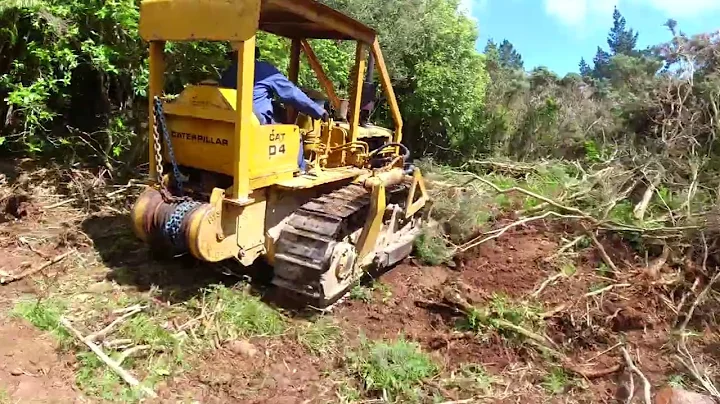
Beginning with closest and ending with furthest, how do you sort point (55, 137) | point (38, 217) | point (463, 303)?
point (463, 303), point (38, 217), point (55, 137)

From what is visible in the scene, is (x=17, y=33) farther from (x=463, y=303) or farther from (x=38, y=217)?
(x=463, y=303)

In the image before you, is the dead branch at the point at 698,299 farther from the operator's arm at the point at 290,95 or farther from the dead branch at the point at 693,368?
the operator's arm at the point at 290,95

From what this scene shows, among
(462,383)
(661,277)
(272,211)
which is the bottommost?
(462,383)

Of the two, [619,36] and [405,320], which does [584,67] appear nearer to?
[619,36]

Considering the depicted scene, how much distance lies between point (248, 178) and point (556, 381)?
2560mm

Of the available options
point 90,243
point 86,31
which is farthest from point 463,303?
point 86,31

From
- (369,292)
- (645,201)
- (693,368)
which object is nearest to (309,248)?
(369,292)

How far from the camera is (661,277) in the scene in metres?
5.69

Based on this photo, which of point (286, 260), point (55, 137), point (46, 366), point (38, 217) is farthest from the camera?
point (55, 137)

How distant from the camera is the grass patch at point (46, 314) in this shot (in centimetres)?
397

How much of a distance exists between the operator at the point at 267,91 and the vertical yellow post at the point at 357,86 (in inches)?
29.5

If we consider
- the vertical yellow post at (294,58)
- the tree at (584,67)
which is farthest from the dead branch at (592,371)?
the tree at (584,67)

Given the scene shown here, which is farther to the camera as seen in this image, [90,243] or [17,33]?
[17,33]

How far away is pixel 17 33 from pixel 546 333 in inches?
235
